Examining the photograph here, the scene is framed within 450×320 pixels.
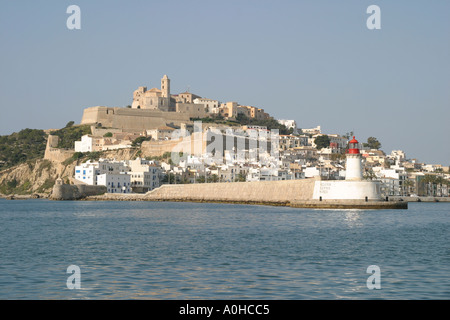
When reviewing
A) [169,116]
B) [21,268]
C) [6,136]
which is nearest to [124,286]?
[21,268]

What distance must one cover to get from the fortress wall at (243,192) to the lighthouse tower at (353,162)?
13.8ft

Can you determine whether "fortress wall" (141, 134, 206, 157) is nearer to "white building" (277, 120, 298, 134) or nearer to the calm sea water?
"white building" (277, 120, 298, 134)

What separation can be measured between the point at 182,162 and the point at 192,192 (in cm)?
1762

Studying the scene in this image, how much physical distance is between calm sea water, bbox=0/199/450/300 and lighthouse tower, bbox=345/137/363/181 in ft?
35.0

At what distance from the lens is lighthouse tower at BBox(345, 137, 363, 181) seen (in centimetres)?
3691

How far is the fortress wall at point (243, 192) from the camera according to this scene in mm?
43944

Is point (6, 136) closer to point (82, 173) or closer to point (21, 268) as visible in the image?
point (82, 173)

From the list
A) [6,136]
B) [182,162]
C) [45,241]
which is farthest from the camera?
[6,136]

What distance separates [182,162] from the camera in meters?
76.1

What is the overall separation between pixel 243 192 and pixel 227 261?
37.6 m

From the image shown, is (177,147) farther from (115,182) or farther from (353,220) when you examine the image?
(353,220)

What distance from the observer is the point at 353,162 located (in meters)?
37.2

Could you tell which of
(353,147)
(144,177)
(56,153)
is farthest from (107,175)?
(353,147)

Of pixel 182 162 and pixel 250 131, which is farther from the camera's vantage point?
pixel 250 131
